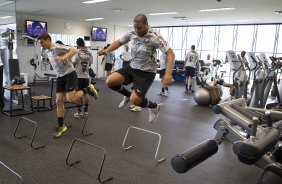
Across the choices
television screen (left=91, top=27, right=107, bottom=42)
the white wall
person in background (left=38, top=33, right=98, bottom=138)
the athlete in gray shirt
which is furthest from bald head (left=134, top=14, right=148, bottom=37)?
television screen (left=91, top=27, right=107, bottom=42)

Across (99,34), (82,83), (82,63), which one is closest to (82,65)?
(82,63)

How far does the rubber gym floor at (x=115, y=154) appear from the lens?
284 centimetres

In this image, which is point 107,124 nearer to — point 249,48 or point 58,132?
point 58,132

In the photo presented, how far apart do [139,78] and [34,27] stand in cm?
896

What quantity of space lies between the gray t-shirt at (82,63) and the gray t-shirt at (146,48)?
91.0 inches

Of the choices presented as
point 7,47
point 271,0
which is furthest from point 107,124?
point 271,0

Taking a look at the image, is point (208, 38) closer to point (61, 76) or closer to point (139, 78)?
point (61, 76)

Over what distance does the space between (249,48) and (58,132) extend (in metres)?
11.4

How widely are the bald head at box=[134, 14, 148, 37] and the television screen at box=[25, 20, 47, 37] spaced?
28.6 feet

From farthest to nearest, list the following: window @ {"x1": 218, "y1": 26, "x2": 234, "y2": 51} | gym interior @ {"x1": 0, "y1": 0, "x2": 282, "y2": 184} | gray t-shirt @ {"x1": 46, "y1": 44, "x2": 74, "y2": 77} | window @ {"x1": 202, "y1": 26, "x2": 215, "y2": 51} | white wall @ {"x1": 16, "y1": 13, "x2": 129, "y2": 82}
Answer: window @ {"x1": 202, "y1": 26, "x2": 215, "y2": 51} → window @ {"x1": 218, "y1": 26, "x2": 234, "y2": 51} → white wall @ {"x1": 16, "y1": 13, "x2": 129, "y2": 82} → gray t-shirt @ {"x1": 46, "y1": 44, "x2": 74, "y2": 77} → gym interior @ {"x1": 0, "y1": 0, "x2": 282, "y2": 184}

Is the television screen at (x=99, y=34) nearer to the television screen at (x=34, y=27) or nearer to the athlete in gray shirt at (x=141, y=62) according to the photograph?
the television screen at (x=34, y=27)

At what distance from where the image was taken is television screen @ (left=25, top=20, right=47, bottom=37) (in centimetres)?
1022

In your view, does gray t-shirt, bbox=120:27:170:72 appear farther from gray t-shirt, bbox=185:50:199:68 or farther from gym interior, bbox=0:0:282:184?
gray t-shirt, bbox=185:50:199:68

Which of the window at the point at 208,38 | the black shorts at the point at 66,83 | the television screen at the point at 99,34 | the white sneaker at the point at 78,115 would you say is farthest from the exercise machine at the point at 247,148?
the window at the point at 208,38
